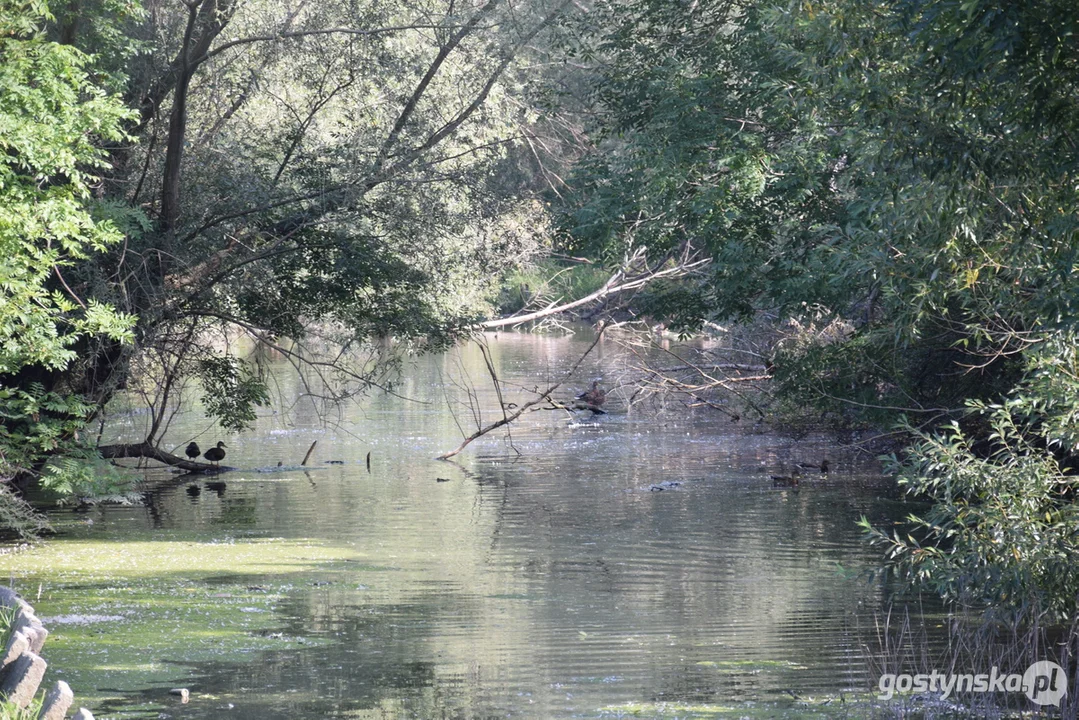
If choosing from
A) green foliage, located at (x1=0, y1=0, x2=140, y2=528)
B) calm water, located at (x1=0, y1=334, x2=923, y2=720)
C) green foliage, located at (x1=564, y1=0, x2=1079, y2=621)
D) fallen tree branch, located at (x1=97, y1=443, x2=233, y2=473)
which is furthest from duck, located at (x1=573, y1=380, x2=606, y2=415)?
green foliage, located at (x1=0, y1=0, x2=140, y2=528)

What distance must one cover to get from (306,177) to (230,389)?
3.62 meters

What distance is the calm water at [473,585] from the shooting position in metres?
8.13

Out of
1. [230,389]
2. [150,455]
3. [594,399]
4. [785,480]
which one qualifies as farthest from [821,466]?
[150,455]

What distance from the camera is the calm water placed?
8.13 metres

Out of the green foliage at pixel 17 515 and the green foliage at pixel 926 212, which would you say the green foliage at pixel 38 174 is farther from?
the green foliage at pixel 926 212

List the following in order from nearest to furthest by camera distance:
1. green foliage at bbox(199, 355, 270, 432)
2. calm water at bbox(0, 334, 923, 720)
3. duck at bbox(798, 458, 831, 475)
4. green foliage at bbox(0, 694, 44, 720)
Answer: green foliage at bbox(0, 694, 44, 720) → calm water at bbox(0, 334, 923, 720) → green foliage at bbox(199, 355, 270, 432) → duck at bbox(798, 458, 831, 475)

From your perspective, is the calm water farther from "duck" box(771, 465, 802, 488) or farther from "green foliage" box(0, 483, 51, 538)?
"green foliage" box(0, 483, 51, 538)

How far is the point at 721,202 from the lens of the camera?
14.2m

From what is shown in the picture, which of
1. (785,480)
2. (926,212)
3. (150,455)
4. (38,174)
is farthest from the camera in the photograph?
(150,455)

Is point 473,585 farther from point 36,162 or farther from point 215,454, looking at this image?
point 215,454

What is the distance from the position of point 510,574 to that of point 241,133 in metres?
7.64

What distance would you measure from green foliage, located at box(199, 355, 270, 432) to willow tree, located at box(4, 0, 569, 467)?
0.04m

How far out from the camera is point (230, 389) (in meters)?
17.5

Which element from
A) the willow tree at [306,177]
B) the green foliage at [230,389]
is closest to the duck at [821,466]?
the willow tree at [306,177]
